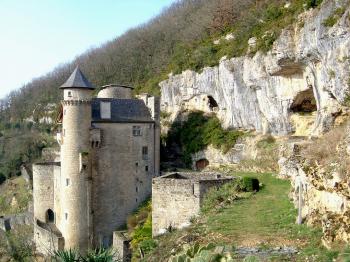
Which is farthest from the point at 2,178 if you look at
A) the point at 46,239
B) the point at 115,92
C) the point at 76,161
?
the point at 76,161

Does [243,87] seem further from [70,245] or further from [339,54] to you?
[70,245]

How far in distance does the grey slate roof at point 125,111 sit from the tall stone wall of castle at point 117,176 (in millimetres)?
346

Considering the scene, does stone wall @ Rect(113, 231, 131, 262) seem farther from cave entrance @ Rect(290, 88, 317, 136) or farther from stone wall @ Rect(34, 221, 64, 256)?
cave entrance @ Rect(290, 88, 317, 136)

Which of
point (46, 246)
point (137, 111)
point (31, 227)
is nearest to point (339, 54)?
point (137, 111)

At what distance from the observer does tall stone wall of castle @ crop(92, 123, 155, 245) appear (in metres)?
28.1

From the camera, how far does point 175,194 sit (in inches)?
803

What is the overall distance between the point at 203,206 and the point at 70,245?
1154 centimetres

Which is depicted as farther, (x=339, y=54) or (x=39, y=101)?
(x=39, y=101)

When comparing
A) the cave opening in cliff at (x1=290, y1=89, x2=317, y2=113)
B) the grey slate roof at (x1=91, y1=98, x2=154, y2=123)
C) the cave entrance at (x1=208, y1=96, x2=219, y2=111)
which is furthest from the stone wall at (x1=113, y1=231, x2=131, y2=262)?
the cave entrance at (x1=208, y1=96, x2=219, y2=111)

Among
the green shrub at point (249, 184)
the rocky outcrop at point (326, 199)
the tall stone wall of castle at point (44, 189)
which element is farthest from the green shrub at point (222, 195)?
the tall stone wall of castle at point (44, 189)

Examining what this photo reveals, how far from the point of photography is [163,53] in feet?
195

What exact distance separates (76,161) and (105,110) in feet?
13.3

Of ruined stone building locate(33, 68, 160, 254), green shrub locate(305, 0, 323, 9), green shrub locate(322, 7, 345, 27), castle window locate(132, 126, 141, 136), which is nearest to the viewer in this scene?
green shrub locate(322, 7, 345, 27)

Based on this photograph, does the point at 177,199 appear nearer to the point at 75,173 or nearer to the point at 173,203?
the point at 173,203
